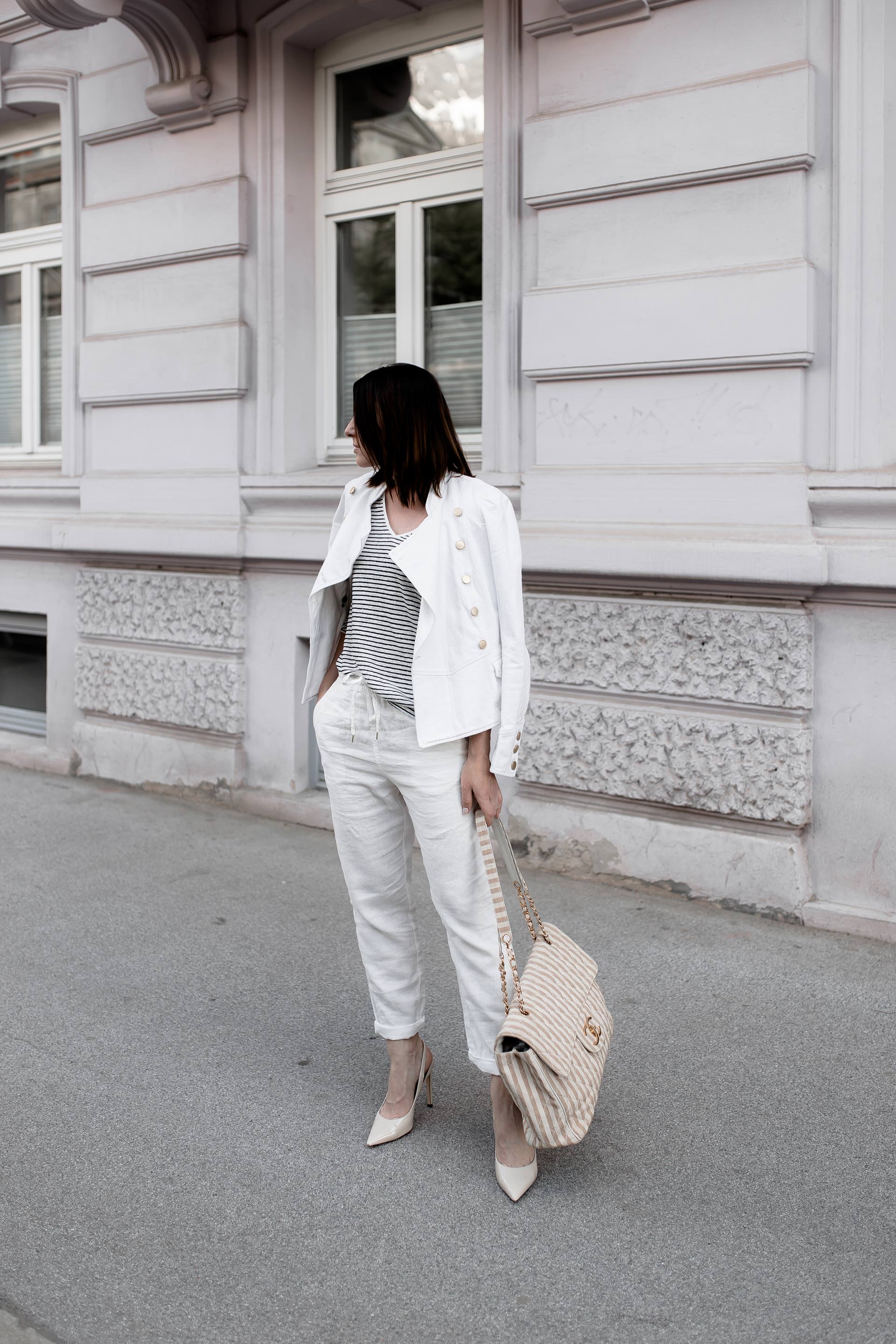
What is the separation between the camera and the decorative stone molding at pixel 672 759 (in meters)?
4.69

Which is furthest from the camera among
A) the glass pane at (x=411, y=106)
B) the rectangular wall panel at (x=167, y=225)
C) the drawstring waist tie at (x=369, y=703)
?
the rectangular wall panel at (x=167, y=225)

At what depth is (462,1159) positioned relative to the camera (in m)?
3.05

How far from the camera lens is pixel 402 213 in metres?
6.18

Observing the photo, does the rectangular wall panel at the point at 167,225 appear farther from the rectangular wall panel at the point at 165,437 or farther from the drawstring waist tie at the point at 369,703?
the drawstring waist tie at the point at 369,703

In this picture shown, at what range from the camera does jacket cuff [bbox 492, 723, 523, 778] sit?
2861 millimetres

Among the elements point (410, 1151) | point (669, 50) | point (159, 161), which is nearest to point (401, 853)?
point (410, 1151)

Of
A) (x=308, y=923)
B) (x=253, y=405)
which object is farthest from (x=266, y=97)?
(x=308, y=923)

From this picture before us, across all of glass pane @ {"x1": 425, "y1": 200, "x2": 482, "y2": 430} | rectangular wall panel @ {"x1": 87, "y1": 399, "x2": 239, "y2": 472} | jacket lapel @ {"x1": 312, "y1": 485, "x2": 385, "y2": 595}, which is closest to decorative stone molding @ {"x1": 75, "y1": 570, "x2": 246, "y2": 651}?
rectangular wall panel @ {"x1": 87, "y1": 399, "x2": 239, "y2": 472}

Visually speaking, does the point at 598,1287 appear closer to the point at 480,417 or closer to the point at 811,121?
the point at 811,121

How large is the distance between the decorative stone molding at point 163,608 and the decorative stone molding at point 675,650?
1.84 metres

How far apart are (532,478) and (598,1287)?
11.2ft

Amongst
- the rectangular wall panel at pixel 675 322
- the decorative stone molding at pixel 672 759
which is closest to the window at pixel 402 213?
the rectangular wall panel at pixel 675 322

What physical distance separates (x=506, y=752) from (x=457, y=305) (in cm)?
374

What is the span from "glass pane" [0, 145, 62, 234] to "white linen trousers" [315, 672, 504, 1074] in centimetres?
584
